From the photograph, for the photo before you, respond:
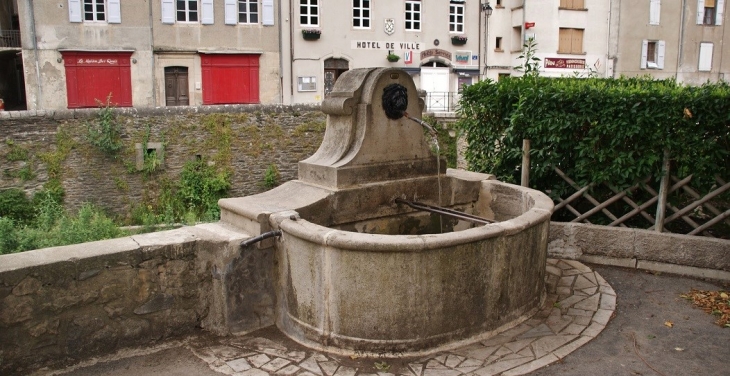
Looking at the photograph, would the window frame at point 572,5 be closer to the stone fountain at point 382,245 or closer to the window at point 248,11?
the window at point 248,11

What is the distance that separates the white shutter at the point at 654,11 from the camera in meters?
30.2

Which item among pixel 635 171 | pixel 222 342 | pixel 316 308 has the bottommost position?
pixel 222 342

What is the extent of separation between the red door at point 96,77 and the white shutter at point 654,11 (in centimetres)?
2438

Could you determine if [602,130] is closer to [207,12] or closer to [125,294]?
[125,294]

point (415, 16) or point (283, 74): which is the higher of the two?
point (415, 16)

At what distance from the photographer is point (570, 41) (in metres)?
29.6

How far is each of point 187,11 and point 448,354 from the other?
72.6ft

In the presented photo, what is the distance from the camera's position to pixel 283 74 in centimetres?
2517

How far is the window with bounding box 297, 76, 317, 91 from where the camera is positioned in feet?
83.1

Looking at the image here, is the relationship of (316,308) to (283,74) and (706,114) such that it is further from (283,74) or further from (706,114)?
(283,74)

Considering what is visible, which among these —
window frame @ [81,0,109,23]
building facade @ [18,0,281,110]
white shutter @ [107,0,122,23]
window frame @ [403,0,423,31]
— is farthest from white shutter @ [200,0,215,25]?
window frame @ [403,0,423,31]

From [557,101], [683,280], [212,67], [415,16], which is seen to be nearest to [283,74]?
[212,67]

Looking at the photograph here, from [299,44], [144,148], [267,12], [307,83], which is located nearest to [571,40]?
[307,83]

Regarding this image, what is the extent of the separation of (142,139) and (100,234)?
165 inches
